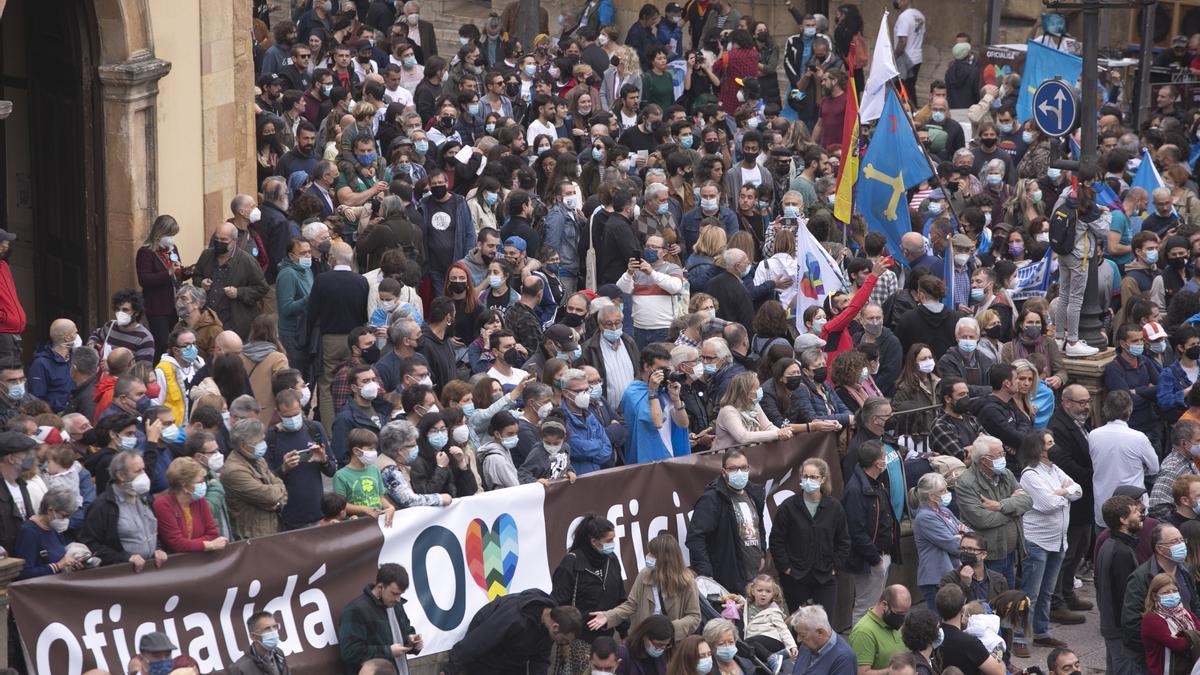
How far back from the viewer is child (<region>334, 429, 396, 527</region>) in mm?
12422

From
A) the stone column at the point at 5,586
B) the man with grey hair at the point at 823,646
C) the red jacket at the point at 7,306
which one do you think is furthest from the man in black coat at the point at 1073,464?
the stone column at the point at 5,586

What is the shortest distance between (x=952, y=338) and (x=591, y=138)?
5.96 meters

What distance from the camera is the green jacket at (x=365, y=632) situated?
12.0 metres

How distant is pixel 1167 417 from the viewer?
16.2 meters

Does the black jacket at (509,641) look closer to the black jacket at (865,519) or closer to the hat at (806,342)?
the black jacket at (865,519)

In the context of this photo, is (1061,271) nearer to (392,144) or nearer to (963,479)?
(963,479)

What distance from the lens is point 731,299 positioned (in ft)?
53.9

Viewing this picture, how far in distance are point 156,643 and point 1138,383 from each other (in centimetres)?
821

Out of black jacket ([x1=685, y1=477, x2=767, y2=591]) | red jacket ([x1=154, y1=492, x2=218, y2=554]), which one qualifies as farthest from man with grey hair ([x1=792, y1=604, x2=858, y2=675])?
red jacket ([x1=154, y1=492, x2=218, y2=554])

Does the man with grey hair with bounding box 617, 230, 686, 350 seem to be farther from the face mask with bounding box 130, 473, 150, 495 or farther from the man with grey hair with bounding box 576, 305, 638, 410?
the face mask with bounding box 130, 473, 150, 495

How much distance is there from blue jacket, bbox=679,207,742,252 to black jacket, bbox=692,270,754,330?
1.92 metres

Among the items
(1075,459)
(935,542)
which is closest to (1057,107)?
(1075,459)

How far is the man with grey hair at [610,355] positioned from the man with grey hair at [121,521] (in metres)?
4.08

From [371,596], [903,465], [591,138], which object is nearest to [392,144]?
[591,138]
